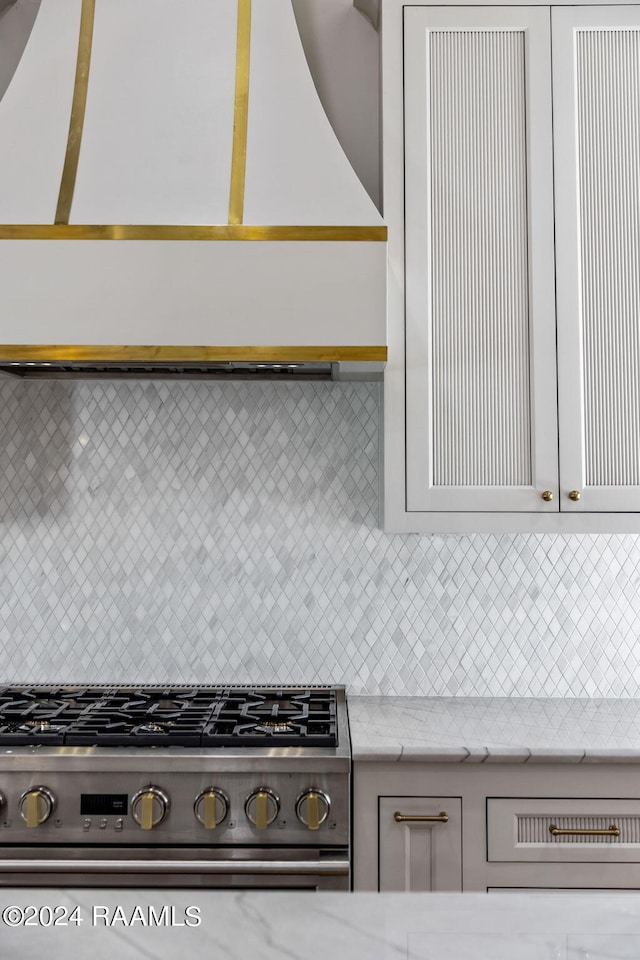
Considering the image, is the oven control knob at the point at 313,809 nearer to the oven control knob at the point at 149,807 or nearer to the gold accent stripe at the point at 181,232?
the oven control knob at the point at 149,807

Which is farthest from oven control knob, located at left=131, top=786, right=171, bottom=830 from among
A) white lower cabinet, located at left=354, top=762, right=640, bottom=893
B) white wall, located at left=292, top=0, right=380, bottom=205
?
white wall, located at left=292, top=0, right=380, bottom=205

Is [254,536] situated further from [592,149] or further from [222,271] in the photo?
[592,149]

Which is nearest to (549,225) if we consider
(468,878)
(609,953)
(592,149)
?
(592,149)

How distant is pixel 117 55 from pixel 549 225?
3.80 ft

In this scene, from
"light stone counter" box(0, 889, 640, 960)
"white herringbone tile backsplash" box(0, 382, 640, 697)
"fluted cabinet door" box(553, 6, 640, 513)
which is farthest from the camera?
"white herringbone tile backsplash" box(0, 382, 640, 697)

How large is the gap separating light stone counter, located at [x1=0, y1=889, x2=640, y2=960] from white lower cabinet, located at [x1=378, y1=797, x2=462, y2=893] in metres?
0.92

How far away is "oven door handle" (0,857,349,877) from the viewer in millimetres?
1636

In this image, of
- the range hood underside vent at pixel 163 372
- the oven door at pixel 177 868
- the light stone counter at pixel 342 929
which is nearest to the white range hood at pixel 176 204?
the range hood underside vent at pixel 163 372

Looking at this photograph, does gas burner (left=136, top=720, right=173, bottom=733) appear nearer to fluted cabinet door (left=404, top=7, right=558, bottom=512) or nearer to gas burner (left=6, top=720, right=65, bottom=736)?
gas burner (left=6, top=720, right=65, bottom=736)

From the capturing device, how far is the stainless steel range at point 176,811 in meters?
1.64

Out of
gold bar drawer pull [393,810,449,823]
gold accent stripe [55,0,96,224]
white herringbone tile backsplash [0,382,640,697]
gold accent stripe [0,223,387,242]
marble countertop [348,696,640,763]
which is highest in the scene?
gold accent stripe [55,0,96,224]

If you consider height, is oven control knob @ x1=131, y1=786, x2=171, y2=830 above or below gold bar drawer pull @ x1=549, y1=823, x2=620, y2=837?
above

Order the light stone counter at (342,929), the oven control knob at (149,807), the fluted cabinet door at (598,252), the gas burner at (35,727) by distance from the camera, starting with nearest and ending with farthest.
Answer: the light stone counter at (342,929)
the oven control knob at (149,807)
the gas burner at (35,727)
the fluted cabinet door at (598,252)

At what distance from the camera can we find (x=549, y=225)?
1970 millimetres
